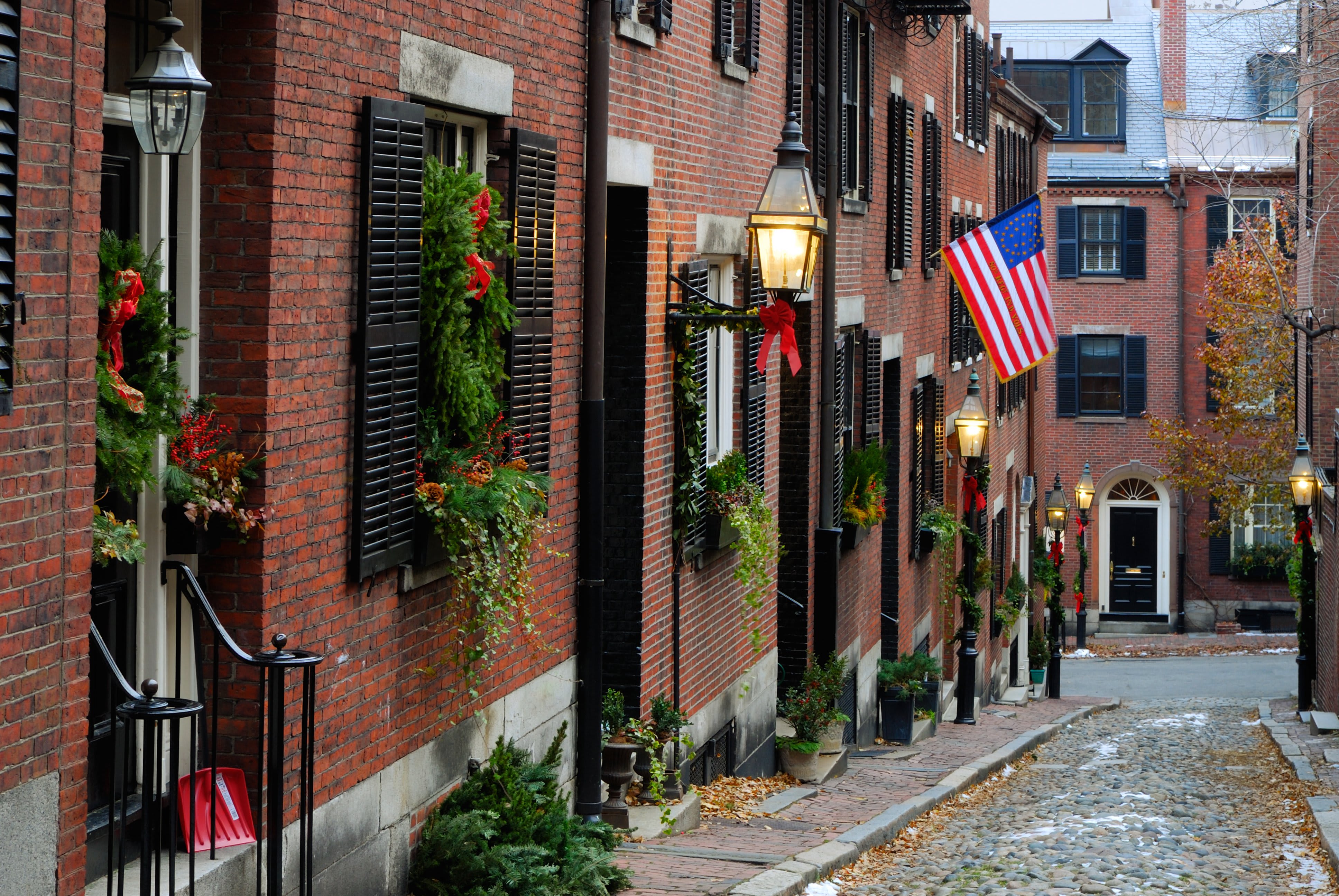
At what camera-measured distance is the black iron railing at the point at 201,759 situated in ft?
16.3

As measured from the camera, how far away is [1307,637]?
84.9 feet

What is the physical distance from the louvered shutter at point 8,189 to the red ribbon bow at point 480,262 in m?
2.79

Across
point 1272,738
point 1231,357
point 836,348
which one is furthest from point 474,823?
point 1231,357

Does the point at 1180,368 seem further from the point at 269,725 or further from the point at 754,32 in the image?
the point at 269,725

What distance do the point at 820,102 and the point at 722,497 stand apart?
5272 millimetres

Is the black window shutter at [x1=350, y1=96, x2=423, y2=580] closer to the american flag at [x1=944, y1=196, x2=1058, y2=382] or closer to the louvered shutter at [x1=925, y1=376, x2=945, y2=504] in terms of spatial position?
the american flag at [x1=944, y1=196, x2=1058, y2=382]

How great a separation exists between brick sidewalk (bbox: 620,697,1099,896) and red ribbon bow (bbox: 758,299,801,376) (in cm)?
292

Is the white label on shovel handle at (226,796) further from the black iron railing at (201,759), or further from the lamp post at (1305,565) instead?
the lamp post at (1305,565)

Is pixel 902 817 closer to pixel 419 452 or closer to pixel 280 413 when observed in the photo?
pixel 419 452

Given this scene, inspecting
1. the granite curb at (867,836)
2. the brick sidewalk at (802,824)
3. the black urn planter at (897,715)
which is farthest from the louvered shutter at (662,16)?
the black urn planter at (897,715)

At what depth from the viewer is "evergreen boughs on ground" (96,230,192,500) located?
507 centimetres

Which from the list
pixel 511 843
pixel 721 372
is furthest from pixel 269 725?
pixel 721 372

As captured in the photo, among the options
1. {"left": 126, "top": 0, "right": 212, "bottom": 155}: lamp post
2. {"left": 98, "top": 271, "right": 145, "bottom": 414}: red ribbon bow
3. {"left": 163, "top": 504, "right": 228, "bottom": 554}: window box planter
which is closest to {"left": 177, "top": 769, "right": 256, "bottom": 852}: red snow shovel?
{"left": 163, "top": 504, "right": 228, "bottom": 554}: window box planter

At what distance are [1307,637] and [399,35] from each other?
22.9 meters
